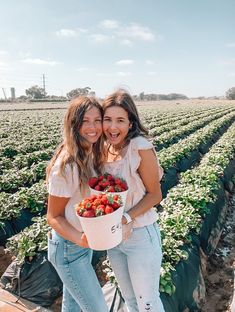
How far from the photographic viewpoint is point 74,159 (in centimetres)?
233

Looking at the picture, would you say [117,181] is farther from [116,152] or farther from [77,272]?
[77,272]

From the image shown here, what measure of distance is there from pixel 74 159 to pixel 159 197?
0.73 meters

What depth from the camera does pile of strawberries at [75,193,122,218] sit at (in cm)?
209

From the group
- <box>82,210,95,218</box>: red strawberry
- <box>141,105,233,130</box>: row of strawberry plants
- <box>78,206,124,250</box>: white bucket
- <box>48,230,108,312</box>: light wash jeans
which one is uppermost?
<box>82,210,95,218</box>: red strawberry

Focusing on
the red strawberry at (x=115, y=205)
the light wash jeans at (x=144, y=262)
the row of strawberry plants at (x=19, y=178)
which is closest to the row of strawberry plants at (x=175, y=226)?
the light wash jeans at (x=144, y=262)

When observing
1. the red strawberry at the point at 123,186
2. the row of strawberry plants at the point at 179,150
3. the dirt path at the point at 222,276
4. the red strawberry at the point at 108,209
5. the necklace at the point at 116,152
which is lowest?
the dirt path at the point at 222,276

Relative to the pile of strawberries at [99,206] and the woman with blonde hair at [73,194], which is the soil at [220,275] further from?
the pile of strawberries at [99,206]

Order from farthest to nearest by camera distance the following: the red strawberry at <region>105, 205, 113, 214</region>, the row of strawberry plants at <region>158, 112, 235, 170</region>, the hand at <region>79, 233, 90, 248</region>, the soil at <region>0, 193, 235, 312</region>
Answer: the row of strawberry plants at <region>158, 112, 235, 170</region>, the soil at <region>0, 193, 235, 312</region>, the hand at <region>79, 233, 90, 248</region>, the red strawberry at <region>105, 205, 113, 214</region>

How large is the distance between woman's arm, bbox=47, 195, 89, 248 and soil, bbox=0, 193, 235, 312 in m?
2.27

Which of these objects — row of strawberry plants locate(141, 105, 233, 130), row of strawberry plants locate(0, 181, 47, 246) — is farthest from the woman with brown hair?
row of strawberry plants locate(141, 105, 233, 130)

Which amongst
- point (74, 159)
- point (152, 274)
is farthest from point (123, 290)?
point (74, 159)

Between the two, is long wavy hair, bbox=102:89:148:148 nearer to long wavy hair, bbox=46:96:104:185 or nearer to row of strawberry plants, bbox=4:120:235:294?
long wavy hair, bbox=46:96:104:185

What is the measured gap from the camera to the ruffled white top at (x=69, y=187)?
229 centimetres

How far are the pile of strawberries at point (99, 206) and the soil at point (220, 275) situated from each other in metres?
2.32
